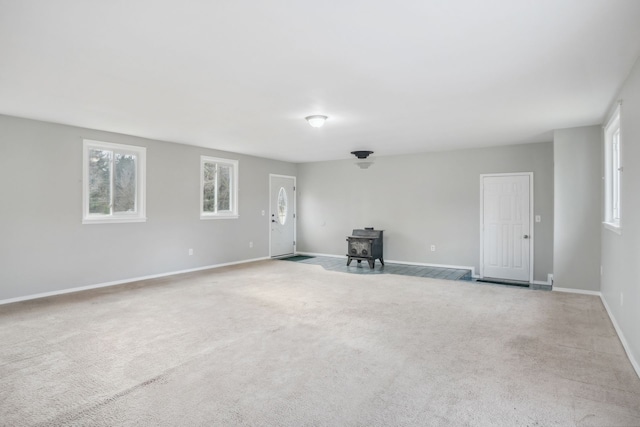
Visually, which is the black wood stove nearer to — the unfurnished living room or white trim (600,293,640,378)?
the unfurnished living room

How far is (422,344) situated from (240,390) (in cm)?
166

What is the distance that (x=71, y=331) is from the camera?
11.8 feet

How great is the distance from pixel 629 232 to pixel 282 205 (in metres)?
6.93

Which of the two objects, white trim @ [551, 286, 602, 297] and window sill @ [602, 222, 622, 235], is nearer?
window sill @ [602, 222, 622, 235]

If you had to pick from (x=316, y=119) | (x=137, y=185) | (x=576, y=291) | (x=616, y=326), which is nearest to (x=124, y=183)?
(x=137, y=185)

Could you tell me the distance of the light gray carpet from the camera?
2.20m

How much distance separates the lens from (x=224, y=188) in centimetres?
759

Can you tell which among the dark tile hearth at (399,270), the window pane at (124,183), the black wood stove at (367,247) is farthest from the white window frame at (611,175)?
the window pane at (124,183)

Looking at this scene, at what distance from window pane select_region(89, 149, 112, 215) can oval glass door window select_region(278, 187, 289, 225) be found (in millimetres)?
3975

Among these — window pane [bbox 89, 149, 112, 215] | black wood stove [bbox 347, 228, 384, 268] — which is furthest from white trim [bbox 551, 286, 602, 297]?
window pane [bbox 89, 149, 112, 215]

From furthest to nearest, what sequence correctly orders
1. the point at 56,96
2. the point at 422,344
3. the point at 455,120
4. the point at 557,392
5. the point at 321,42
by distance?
the point at 455,120 < the point at 56,96 < the point at 422,344 < the point at 321,42 < the point at 557,392

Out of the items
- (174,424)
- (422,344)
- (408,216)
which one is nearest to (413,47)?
(422,344)

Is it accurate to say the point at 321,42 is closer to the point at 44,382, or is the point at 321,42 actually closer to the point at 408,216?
the point at 44,382

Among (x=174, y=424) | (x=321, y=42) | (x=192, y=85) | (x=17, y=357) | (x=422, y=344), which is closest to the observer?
(x=174, y=424)
